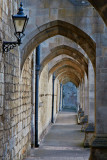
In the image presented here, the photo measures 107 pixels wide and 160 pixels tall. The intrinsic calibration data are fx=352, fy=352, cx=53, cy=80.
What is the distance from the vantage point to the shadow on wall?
52.7 metres

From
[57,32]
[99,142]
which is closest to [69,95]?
[57,32]

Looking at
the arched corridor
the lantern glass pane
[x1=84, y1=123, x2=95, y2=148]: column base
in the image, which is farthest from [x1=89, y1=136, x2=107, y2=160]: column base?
[x1=84, y1=123, x2=95, y2=148]: column base

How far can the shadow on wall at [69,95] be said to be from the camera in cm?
5269

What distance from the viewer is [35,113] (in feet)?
42.8

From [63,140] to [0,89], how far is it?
8.71m

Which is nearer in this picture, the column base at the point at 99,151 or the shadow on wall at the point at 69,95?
the column base at the point at 99,151

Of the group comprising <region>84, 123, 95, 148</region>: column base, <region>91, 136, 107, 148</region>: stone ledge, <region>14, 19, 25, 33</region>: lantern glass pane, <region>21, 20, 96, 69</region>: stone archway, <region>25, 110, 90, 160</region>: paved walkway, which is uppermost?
<region>21, 20, 96, 69</region>: stone archway

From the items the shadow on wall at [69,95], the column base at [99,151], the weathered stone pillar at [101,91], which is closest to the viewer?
the column base at [99,151]

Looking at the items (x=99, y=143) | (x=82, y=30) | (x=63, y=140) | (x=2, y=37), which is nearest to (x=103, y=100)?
(x=99, y=143)

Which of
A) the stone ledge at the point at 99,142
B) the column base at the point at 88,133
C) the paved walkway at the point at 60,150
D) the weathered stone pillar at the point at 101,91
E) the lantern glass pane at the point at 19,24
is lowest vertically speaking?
the paved walkway at the point at 60,150

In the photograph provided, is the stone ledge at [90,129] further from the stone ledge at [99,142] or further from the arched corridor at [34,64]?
the stone ledge at [99,142]

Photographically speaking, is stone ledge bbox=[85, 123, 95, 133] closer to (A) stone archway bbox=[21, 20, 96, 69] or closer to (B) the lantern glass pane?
(A) stone archway bbox=[21, 20, 96, 69]

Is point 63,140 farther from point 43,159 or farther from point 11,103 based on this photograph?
point 11,103

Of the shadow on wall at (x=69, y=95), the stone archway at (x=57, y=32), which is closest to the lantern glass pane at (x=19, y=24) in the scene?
the stone archway at (x=57, y=32)
